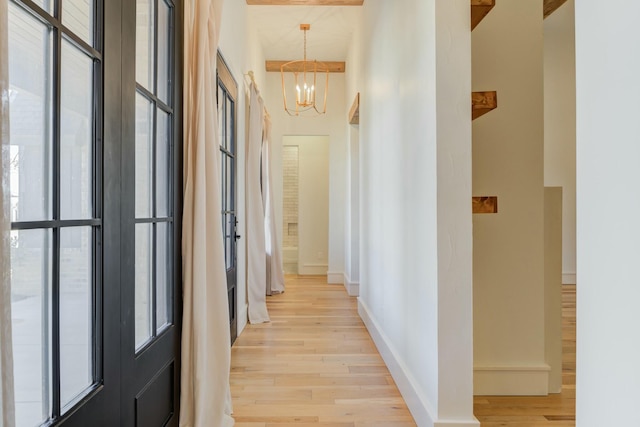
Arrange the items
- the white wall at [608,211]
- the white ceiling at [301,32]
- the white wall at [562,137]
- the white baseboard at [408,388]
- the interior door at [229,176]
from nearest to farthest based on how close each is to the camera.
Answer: the white wall at [608,211]
the white baseboard at [408,388]
the interior door at [229,176]
the white ceiling at [301,32]
the white wall at [562,137]

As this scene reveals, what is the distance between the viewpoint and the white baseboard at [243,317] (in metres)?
3.72

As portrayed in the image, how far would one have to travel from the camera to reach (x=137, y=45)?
151cm

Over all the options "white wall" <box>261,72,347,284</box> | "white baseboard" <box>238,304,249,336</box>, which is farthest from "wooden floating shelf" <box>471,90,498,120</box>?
"white wall" <box>261,72,347,284</box>

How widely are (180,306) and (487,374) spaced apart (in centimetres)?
179

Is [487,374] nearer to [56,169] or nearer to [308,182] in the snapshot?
[56,169]

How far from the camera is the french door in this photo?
2.96ft

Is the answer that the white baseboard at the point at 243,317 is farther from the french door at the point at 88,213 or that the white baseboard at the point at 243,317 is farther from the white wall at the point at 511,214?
the white wall at the point at 511,214

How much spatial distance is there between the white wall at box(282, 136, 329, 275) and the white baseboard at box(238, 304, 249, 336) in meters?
3.19

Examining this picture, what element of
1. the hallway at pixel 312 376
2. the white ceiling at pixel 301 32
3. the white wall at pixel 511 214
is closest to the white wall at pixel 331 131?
the white ceiling at pixel 301 32

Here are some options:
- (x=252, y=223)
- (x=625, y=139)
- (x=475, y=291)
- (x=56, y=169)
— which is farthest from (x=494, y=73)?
(x=252, y=223)

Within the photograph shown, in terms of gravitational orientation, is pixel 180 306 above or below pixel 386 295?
above

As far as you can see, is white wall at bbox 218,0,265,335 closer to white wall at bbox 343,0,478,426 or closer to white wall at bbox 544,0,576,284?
white wall at bbox 343,0,478,426

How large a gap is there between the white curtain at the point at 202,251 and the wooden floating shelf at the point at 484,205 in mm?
1237

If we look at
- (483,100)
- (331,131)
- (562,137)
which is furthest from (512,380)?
(562,137)
